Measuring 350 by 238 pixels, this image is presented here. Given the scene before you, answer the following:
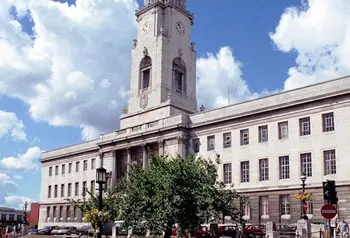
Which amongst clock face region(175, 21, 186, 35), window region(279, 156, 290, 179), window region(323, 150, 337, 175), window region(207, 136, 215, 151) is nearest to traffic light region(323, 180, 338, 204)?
window region(323, 150, 337, 175)

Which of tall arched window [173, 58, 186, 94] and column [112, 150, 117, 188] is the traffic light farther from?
tall arched window [173, 58, 186, 94]

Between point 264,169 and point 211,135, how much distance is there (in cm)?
837

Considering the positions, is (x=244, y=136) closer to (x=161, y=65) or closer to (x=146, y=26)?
(x=161, y=65)

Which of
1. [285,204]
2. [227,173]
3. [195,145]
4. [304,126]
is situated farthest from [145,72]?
[285,204]

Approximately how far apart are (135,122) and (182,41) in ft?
45.6

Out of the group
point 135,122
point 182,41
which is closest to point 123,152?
point 135,122

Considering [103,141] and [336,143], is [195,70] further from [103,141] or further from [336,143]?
[336,143]

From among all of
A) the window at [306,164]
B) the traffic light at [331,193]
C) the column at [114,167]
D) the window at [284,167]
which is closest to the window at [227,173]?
the window at [284,167]

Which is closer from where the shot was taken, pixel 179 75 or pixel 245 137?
pixel 245 137

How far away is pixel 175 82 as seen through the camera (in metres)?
68.3

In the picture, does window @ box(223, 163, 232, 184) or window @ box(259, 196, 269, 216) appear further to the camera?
window @ box(223, 163, 232, 184)

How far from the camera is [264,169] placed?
166 ft

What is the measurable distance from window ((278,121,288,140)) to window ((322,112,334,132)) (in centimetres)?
418

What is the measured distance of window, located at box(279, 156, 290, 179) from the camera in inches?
1913
